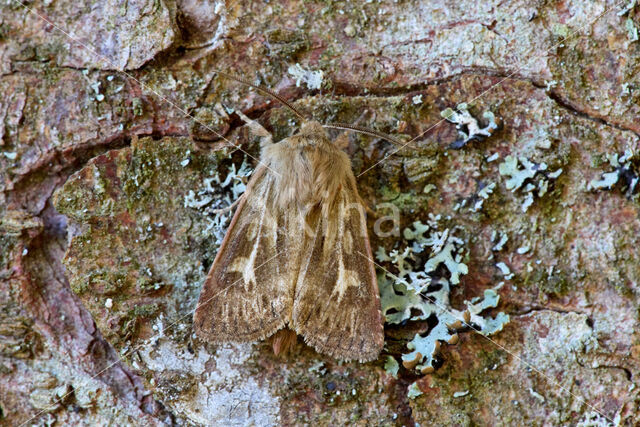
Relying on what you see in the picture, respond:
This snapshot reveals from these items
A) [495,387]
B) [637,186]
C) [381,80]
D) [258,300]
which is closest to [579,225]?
[637,186]

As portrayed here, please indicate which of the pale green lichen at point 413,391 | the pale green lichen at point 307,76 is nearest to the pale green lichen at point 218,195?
the pale green lichen at point 307,76

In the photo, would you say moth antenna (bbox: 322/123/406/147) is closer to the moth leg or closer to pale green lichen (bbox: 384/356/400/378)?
the moth leg

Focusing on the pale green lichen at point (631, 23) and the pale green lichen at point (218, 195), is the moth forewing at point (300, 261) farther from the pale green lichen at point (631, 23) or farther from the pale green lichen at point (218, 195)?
the pale green lichen at point (631, 23)

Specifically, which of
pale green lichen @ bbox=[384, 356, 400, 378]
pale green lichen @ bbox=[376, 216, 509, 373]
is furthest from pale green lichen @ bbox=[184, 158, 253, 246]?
pale green lichen @ bbox=[384, 356, 400, 378]

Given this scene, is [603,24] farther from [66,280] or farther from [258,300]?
[66,280]

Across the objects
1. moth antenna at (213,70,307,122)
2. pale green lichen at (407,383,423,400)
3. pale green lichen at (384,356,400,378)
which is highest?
moth antenna at (213,70,307,122)

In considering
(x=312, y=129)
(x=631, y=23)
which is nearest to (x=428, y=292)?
(x=312, y=129)
